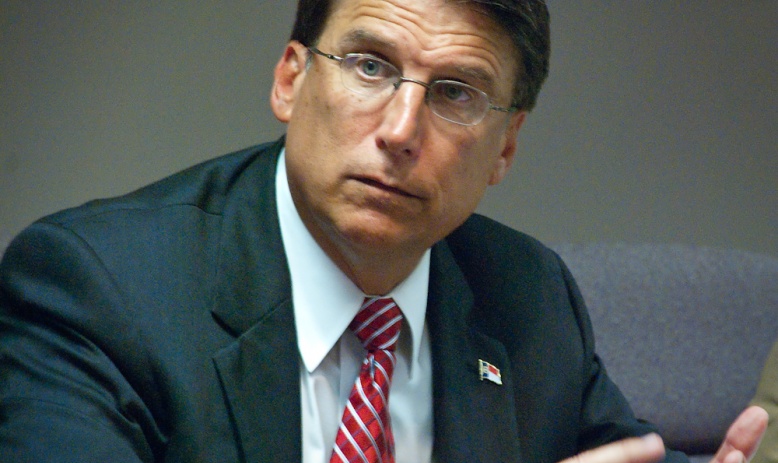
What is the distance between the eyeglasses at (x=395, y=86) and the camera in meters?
1.70

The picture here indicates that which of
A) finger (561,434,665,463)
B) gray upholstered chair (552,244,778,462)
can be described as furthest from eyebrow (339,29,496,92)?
gray upholstered chair (552,244,778,462)

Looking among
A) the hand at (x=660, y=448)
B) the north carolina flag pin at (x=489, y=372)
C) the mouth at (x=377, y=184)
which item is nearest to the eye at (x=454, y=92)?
the mouth at (x=377, y=184)

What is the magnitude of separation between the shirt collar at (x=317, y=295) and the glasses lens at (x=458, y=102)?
1.10 feet

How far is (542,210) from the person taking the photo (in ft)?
10.1

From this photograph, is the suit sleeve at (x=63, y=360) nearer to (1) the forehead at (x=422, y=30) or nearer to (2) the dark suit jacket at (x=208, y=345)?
(2) the dark suit jacket at (x=208, y=345)

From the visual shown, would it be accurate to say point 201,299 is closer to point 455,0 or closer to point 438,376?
point 438,376

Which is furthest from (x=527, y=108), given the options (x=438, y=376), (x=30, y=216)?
(x=30, y=216)

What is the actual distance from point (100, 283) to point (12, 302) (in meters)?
0.14

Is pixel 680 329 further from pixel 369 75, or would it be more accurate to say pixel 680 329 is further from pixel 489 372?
pixel 369 75

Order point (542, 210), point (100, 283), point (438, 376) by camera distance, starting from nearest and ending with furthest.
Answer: point (100, 283), point (438, 376), point (542, 210)

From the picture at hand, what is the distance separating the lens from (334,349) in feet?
5.77

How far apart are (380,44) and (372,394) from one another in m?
0.61

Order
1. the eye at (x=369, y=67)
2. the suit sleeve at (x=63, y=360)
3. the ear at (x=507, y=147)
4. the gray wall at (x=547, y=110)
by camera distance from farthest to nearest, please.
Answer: the gray wall at (x=547, y=110)
the ear at (x=507, y=147)
the eye at (x=369, y=67)
the suit sleeve at (x=63, y=360)

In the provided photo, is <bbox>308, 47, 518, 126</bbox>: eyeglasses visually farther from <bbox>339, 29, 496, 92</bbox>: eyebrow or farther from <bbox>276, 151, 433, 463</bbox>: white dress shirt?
<bbox>276, 151, 433, 463</bbox>: white dress shirt
